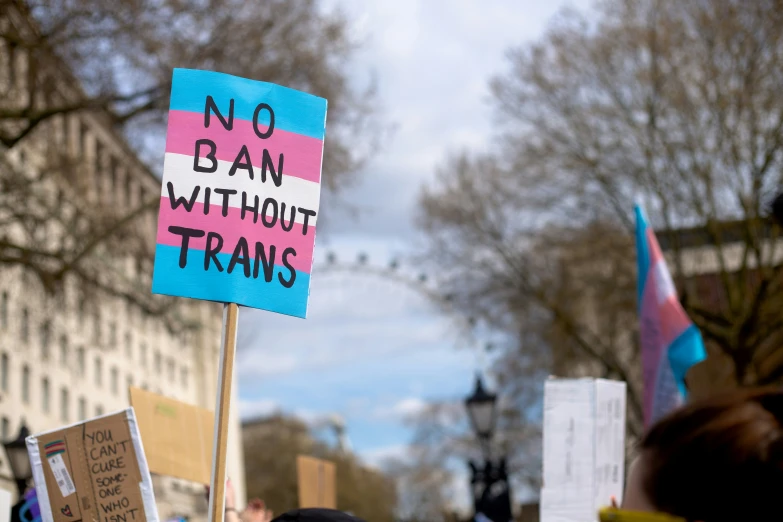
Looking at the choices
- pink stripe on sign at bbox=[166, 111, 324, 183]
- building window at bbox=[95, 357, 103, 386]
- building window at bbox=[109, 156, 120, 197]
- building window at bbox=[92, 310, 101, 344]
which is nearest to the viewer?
pink stripe on sign at bbox=[166, 111, 324, 183]

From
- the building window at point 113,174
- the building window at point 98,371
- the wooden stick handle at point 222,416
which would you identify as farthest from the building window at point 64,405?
the wooden stick handle at point 222,416

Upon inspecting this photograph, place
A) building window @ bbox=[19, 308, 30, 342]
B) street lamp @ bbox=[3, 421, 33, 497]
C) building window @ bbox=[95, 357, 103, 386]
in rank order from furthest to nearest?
building window @ bbox=[95, 357, 103, 386], building window @ bbox=[19, 308, 30, 342], street lamp @ bbox=[3, 421, 33, 497]

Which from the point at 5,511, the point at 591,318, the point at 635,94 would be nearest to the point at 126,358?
the point at 591,318

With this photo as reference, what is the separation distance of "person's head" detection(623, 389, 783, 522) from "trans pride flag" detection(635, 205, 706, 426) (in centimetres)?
698

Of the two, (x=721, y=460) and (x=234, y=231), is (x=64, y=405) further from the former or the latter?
(x=721, y=460)

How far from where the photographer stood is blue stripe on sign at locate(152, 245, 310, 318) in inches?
161

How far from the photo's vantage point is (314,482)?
7.98 m

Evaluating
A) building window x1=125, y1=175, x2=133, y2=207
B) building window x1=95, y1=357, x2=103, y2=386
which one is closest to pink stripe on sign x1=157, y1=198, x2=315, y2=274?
building window x1=125, y1=175, x2=133, y2=207

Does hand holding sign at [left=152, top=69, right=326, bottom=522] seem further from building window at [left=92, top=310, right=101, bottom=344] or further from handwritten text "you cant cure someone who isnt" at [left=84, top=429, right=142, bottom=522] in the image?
building window at [left=92, top=310, right=101, bottom=344]

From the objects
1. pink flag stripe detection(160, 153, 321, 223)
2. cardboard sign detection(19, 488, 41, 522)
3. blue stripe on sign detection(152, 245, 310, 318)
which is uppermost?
pink flag stripe detection(160, 153, 321, 223)

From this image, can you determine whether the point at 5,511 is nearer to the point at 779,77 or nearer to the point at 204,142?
the point at 204,142

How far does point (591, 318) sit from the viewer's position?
21734mm

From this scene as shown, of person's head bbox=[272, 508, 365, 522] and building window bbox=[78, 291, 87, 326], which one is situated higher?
building window bbox=[78, 291, 87, 326]

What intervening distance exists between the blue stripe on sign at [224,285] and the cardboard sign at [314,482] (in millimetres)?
3479
